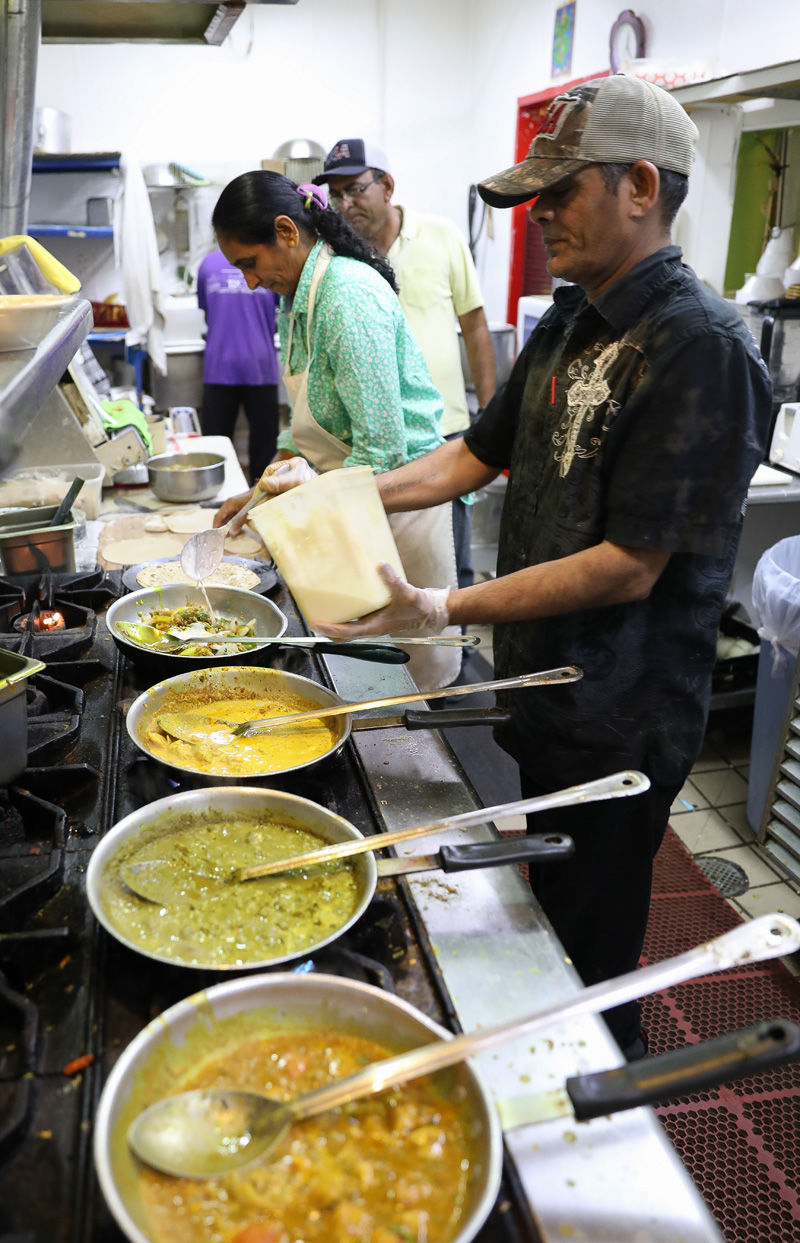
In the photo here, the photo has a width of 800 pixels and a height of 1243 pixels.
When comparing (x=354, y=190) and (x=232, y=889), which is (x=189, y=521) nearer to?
(x=354, y=190)

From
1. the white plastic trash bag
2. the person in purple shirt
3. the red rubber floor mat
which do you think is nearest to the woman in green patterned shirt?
the white plastic trash bag

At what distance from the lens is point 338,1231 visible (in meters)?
0.77

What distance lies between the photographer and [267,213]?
227 cm

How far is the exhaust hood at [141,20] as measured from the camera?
2.12 m

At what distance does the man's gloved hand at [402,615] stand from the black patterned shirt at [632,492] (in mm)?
226

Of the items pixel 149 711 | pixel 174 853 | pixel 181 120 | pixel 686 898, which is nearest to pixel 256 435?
Result: pixel 181 120

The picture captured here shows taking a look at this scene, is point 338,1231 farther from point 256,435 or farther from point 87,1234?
point 256,435

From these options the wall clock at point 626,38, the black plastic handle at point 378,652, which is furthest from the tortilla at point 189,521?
the wall clock at point 626,38

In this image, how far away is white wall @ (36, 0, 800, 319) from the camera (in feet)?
22.3

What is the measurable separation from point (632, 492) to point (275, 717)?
0.70m

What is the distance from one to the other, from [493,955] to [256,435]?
6.01 metres

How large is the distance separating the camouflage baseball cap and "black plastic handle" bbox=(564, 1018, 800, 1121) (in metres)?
1.18

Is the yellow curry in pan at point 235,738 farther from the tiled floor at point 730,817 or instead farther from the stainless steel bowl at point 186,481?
the tiled floor at point 730,817

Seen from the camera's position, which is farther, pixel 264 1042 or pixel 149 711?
pixel 149 711
